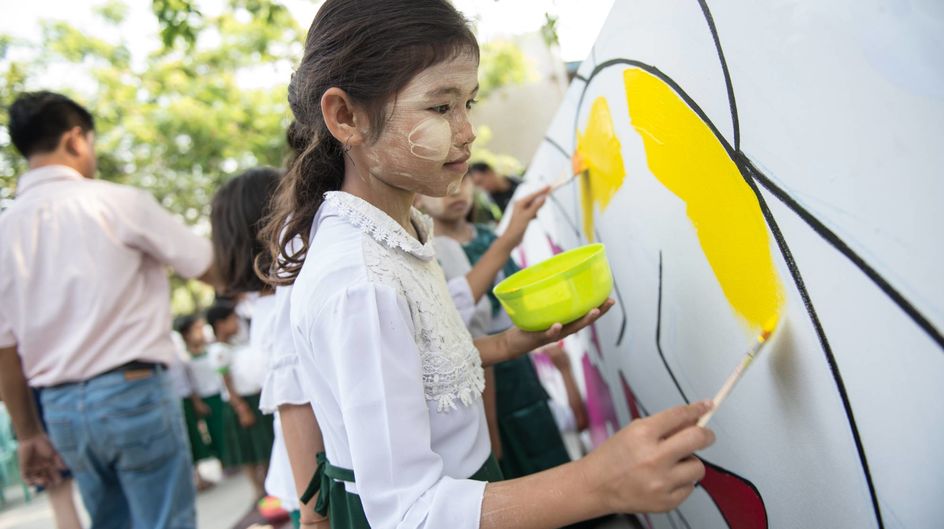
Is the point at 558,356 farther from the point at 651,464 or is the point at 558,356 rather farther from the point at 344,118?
the point at 651,464

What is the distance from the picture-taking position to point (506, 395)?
258cm

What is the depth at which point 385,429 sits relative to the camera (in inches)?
40.4

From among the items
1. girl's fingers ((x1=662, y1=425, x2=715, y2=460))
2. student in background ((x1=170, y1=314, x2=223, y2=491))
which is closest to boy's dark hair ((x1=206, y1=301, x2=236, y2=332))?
student in background ((x1=170, y1=314, x2=223, y2=491))

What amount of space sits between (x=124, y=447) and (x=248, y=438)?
2.64 m

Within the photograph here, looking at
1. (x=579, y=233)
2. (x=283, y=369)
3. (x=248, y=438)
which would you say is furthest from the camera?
(x=248, y=438)

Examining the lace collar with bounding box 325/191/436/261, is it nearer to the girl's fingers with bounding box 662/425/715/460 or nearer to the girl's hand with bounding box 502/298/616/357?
the girl's hand with bounding box 502/298/616/357

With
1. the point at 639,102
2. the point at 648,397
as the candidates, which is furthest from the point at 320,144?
the point at 648,397

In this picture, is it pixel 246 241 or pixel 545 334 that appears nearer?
pixel 545 334

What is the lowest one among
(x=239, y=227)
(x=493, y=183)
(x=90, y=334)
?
(x=90, y=334)

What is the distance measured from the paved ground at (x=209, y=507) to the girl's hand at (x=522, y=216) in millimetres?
2929

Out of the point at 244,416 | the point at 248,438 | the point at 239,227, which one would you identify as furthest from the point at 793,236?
the point at 248,438

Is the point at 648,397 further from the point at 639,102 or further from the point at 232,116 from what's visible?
the point at 232,116

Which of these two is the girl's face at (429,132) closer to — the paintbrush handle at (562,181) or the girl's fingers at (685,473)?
the girl's fingers at (685,473)

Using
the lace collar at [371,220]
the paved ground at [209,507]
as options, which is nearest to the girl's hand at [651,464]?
the lace collar at [371,220]
